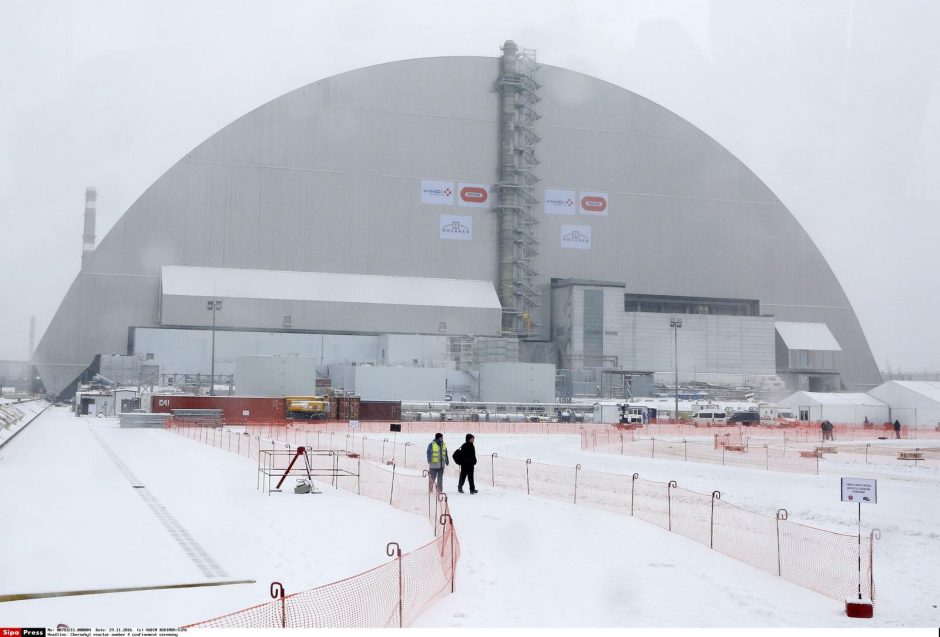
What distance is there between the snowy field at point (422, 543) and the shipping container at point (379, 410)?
138ft

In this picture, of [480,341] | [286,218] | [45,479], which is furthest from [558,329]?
[45,479]

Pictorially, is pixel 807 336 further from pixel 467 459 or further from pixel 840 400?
pixel 467 459

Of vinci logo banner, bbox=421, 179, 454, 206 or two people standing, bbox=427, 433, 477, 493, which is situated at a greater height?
vinci logo banner, bbox=421, 179, 454, 206

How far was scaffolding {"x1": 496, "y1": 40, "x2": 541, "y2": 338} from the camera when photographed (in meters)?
88.4

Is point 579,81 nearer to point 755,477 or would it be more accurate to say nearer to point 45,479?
point 755,477

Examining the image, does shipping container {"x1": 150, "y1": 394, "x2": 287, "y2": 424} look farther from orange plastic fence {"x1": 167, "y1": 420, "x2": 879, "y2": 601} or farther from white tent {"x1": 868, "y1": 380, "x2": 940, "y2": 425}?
white tent {"x1": 868, "y1": 380, "x2": 940, "y2": 425}

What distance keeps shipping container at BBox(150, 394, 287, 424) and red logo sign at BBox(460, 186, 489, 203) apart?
31.0 metres

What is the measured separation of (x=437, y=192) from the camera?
88062 mm

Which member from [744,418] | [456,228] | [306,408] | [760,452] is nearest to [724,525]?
[760,452]

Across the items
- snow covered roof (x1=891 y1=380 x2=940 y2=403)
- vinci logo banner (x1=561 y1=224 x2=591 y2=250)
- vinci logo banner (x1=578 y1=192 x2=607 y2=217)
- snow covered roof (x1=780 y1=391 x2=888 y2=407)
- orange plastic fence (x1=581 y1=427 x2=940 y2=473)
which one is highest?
vinci logo banner (x1=578 y1=192 x2=607 y2=217)

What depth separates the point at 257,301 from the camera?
3182 inches

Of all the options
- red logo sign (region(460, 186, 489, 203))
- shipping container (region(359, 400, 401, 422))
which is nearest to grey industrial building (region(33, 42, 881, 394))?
red logo sign (region(460, 186, 489, 203))

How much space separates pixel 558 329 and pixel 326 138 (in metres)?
28.7

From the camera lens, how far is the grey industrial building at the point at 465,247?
81.6m
